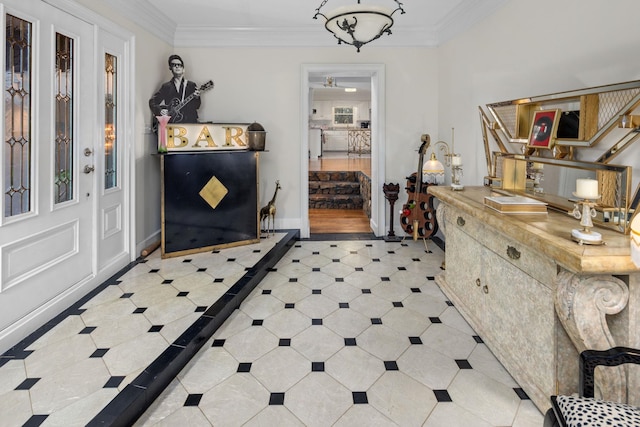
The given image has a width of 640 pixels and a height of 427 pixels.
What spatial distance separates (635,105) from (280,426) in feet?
8.28

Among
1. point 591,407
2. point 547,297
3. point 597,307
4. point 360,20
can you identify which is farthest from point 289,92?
point 591,407

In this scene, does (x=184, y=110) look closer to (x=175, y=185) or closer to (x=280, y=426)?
(x=175, y=185)

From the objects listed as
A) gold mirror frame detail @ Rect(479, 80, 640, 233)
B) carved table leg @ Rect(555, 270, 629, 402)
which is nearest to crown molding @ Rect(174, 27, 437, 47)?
gold mirror frame detail @ Rect(479, 80, 640, 233)

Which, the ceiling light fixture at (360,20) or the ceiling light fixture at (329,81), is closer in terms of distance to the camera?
the ceiling light fixture at (360,20)

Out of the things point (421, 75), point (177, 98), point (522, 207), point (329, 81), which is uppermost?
point (329, 81)

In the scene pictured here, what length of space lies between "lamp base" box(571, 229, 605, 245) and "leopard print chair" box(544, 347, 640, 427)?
458 millimetres

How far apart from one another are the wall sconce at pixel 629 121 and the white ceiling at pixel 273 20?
7.05 ft

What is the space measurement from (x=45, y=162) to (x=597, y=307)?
147 inches

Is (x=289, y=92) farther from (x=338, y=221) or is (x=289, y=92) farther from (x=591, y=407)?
(x=591, y=407)

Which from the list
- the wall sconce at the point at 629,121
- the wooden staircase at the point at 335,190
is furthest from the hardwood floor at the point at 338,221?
the wall sconce at the point at 629,121

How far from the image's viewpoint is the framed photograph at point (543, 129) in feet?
8.82

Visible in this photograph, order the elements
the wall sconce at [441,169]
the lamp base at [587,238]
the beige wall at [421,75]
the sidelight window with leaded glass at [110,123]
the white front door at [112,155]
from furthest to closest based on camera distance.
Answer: the sidelight window with leaded glass at [110,123], the white front door at [112,155], the wall sconce at [441,169], the beige wall at [421,75], the lamp base at [587,238]

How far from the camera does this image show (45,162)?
302cm

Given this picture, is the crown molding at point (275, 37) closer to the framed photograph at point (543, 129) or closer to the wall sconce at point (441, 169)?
the wall sconce at point (441, 169)
